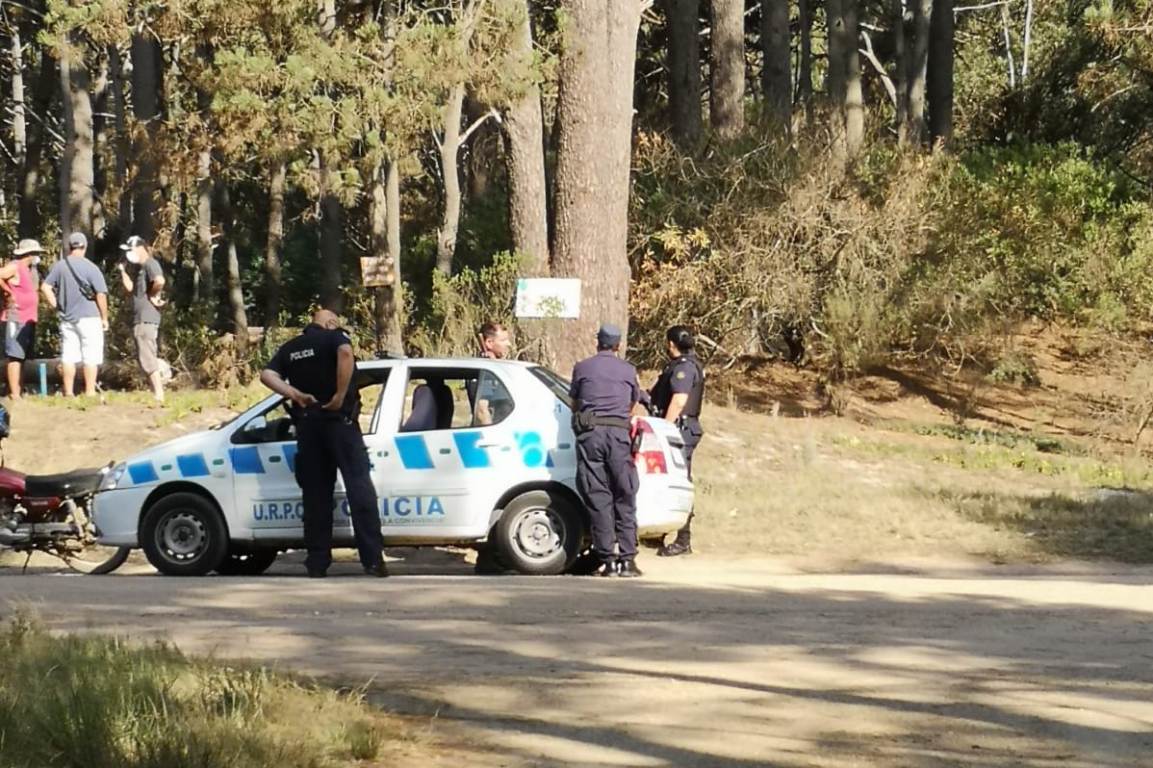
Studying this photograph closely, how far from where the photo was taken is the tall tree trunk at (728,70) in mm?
28500

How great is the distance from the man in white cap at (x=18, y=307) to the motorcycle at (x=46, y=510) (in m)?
5.85

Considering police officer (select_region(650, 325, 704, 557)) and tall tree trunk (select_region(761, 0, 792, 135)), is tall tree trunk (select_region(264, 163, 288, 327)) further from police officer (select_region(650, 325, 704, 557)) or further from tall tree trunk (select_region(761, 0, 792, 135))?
police officer (select_region(650, 325, 704, 557))

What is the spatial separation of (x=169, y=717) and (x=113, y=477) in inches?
310

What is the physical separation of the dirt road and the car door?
0.97 m

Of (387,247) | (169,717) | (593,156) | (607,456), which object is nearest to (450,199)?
(387,247)

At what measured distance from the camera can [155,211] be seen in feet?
108

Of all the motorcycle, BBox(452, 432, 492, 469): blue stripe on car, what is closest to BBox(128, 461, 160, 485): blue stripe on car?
the motorcycle

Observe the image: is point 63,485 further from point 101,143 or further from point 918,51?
point 918,51

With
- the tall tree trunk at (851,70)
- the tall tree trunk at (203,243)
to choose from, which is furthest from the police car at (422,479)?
the tall tree trunk at (203,243)

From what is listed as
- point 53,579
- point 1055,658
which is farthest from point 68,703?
point 53,579

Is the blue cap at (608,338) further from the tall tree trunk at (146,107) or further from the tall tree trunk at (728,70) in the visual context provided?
the tall tree trunk at (146,107)

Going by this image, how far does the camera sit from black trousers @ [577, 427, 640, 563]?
551 inches

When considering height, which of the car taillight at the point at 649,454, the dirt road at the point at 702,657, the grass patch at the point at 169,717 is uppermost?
the car taillight at the point at 649,454

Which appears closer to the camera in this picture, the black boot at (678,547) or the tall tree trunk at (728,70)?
the black boot at (678,547)
